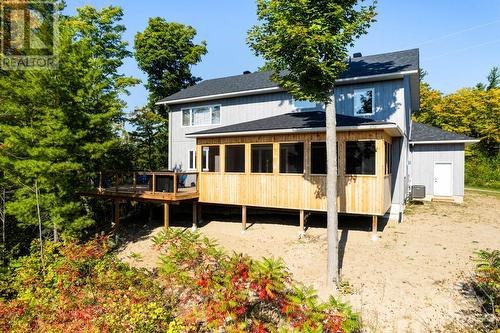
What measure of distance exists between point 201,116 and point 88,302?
14.4 m

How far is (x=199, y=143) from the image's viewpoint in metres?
14.7

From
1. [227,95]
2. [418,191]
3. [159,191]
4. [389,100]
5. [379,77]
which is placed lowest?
[418,191]

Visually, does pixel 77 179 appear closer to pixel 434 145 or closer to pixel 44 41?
pixel 44 41

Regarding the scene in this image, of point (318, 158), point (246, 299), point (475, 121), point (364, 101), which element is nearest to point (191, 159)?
point (318, 158)

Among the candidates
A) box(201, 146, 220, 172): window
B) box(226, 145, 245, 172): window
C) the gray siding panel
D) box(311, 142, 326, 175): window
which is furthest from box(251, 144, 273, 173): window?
the gray siding panel

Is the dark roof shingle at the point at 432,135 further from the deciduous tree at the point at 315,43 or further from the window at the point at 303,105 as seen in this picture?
the deciduous tree at the point at 315,43

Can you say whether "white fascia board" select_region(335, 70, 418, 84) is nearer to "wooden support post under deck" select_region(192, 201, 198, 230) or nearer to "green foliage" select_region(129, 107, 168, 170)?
"wooden support post under deck" select_region(192, 201, 198, 230)

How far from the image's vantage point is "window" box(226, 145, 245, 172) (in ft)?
46.3

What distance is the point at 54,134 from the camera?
11117 mm

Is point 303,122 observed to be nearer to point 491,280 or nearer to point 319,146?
point 319,146

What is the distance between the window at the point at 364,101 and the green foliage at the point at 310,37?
6178 millimetres

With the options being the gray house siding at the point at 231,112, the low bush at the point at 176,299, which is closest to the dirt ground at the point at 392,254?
the low bush at the point at 176,299

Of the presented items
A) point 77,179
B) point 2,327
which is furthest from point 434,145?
point 2,327

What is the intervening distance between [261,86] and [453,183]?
Result: 45.0ft
